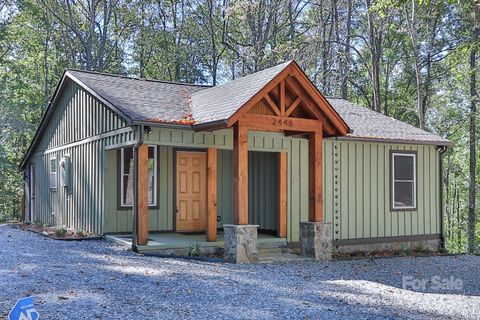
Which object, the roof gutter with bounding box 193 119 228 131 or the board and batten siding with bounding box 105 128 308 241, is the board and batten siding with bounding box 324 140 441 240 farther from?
the roof gutter with bounding box 193 119 228 131

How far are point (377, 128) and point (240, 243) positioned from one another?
616 cm

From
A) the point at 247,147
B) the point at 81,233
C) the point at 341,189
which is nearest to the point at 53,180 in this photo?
the point at 81,233

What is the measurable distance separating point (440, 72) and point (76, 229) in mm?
17812

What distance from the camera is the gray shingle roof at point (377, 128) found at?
500 inches

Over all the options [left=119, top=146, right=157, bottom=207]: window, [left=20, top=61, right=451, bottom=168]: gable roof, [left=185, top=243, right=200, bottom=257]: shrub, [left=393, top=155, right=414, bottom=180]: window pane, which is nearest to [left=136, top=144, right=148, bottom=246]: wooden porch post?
[left=20, top=61, right=451, bottom=168]: gable roof

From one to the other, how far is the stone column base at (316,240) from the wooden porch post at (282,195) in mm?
1264

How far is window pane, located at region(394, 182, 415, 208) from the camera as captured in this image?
13035 mm

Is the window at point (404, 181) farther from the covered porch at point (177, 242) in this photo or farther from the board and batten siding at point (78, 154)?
the board and batten siding at point (78, 154)

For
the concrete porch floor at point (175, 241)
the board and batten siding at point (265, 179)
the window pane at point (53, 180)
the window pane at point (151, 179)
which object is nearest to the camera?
the concrete porch floor at point (175, 241)

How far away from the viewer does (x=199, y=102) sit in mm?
11484

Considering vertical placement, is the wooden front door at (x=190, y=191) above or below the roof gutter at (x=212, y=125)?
below

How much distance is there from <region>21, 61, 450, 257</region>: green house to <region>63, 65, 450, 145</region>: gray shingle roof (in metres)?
0.05

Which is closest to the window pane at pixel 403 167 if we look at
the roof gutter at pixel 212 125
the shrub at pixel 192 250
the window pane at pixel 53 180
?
the roof gutter at pixel 212 125

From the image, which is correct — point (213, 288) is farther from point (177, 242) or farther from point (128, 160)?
point (128, 160)
